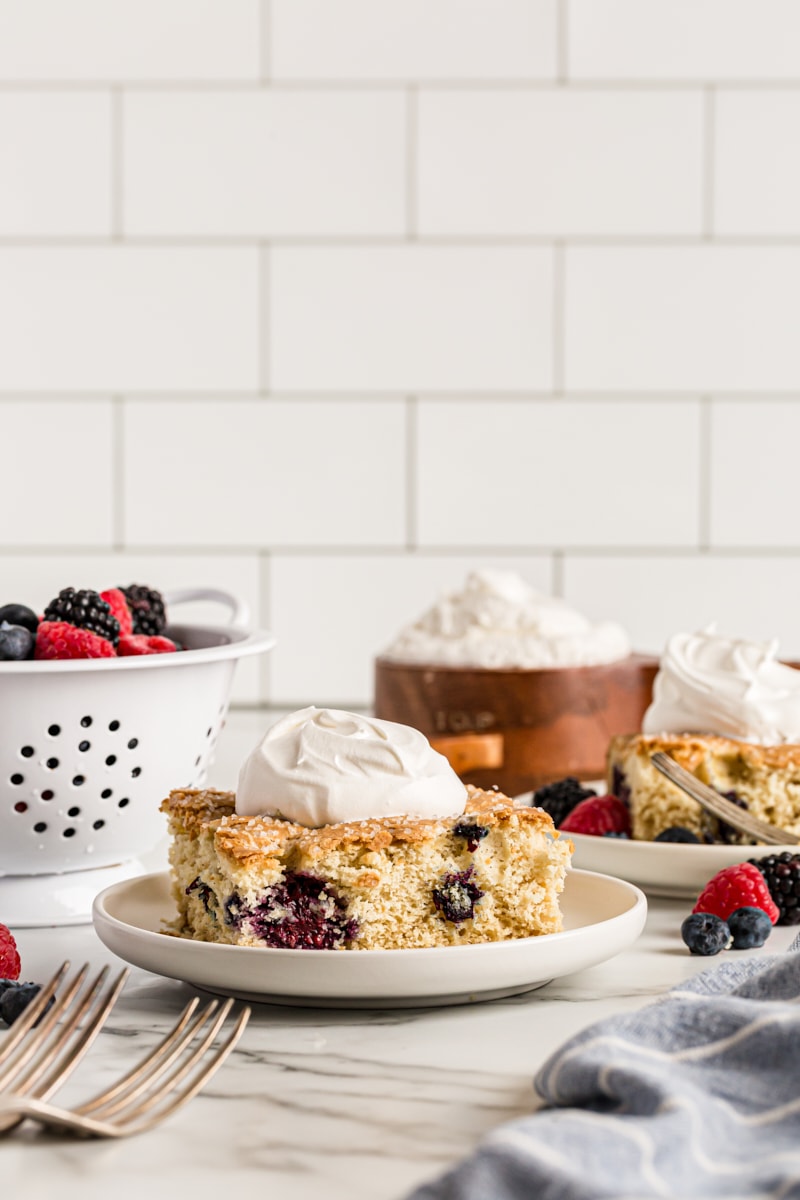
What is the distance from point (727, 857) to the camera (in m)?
1.11

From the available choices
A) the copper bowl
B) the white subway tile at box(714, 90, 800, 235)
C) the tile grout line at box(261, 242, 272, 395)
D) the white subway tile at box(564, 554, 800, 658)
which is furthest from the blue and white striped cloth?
the white subway tile at box(714, 90, 800, 235)

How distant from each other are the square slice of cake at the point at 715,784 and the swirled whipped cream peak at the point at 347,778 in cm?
37

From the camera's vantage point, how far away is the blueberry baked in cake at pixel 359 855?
0.88 meters

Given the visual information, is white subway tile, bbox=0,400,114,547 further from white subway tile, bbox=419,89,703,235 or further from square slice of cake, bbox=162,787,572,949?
square slice of cake, bbox=162,787,572,949

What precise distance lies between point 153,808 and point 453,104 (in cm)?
168

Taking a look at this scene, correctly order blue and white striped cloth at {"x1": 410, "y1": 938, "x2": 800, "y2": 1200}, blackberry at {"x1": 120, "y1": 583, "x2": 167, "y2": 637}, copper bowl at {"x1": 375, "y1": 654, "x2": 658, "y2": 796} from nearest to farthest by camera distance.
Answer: blue and white striped cloth at {"x1": 410, "y1": 938, "x2": 800, "y2": 1200}, blackberry at {"x1": 120, "y1": 583, "x2": 167, "y2": 637}, copper bowl at {"x1": 375, "y1": 654, "x2": 658, "y2": 796}

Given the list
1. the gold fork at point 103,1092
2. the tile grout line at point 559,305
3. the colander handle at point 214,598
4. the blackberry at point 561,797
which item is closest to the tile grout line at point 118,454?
the tile grout line at point 559,305

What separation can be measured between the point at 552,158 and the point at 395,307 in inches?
15.0

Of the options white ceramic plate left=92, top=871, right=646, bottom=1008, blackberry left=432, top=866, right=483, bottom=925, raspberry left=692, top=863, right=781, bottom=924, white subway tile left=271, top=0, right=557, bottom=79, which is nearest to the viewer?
white ceramic plate left=92, top=871, right=646, bottom=1008

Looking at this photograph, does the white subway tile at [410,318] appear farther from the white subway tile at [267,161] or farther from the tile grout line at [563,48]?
the tile grout line at [563,48]

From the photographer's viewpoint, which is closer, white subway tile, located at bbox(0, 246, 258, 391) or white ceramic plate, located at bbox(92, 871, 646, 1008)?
white ceramic plate, located at bbox(92, 871, 646, 1008)

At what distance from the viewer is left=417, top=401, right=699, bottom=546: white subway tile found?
Answer: 8.05ft

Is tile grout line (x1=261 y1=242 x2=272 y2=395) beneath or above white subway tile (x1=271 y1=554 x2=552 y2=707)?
above

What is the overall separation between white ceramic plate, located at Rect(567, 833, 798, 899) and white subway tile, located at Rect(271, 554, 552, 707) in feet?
Result: 4.38
